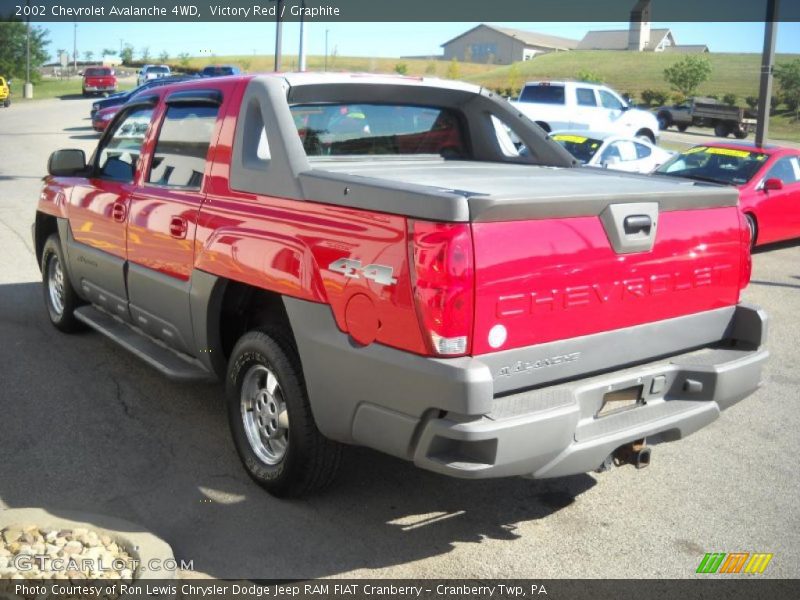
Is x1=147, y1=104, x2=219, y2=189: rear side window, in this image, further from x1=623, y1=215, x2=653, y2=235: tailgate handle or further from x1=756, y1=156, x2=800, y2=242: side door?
x1=756, y1=156, x2=800, y2=242: side door

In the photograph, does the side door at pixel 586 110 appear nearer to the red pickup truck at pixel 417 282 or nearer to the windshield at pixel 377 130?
the red pickup truck at pixel 417 282

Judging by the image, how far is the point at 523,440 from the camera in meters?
3.25

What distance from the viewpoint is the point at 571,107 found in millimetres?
22500

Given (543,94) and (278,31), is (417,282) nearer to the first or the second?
(543,94)

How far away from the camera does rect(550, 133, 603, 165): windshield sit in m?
14.4

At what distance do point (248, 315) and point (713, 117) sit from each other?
4398 cm

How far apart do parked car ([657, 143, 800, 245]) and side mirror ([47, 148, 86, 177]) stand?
820 cm

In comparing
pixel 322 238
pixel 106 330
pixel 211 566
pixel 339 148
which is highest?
pixel 339 148

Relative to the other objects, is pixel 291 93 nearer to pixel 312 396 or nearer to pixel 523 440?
pixel 312 396

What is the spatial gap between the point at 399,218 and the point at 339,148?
157cm

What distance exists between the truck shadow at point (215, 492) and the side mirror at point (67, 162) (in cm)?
154

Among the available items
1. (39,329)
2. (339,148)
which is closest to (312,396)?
(339,148)

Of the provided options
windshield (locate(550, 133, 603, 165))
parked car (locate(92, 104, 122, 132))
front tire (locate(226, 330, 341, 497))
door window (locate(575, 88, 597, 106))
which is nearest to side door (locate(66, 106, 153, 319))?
front tire (locate(226, 330, 341, 497))

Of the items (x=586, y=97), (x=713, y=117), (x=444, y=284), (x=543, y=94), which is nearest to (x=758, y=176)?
(x=444, y=284)
